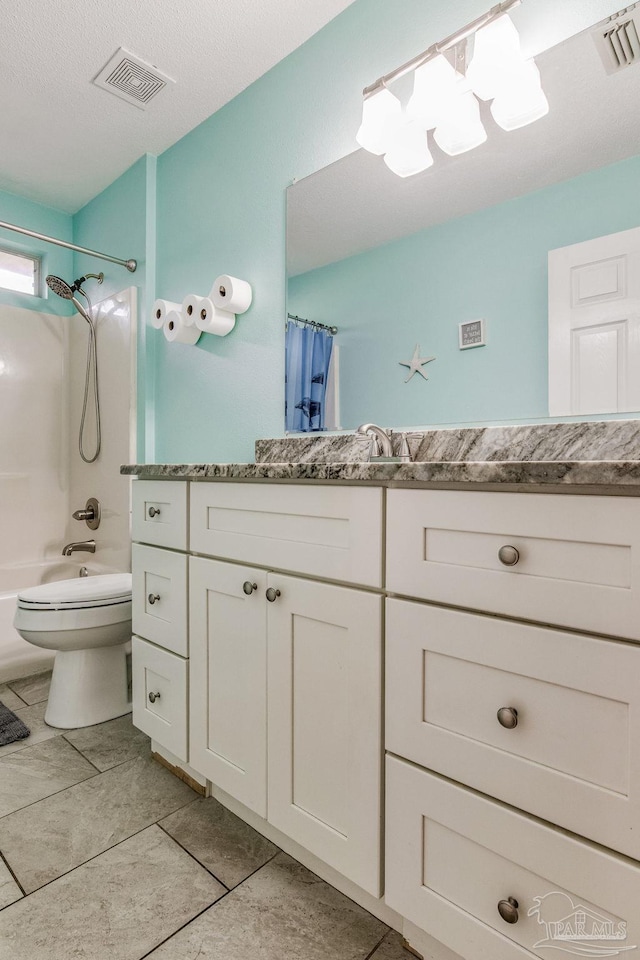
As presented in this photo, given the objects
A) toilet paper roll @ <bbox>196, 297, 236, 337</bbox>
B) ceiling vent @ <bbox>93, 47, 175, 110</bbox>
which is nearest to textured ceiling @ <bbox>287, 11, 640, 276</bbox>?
toilet paper roll @ <bbox>196, 297, 236, 337</bbox>

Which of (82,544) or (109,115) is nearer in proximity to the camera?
(109,115)

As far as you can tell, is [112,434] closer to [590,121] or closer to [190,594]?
[190,594]

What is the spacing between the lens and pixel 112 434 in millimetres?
2504

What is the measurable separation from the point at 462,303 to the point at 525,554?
846 mm

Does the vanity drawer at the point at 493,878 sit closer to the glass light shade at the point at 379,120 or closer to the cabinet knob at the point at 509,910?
the cabinet knob at the point at 509,910

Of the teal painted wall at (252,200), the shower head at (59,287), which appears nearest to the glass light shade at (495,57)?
the teal painted wall at (252,200)

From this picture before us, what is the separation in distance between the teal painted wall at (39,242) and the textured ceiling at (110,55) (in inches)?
10.0

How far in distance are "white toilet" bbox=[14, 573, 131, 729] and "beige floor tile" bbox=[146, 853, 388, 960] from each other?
0.99 meters

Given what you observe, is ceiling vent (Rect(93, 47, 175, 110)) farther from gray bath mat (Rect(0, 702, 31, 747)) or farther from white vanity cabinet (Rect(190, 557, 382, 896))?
gray bath mat (Rect(0, 702, 31, 747))

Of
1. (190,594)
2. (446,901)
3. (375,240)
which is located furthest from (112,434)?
(446,901)

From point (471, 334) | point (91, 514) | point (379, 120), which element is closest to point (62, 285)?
point (91, 514)

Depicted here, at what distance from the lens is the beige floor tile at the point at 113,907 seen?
1.00 meters

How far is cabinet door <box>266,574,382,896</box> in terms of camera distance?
94 centimetres

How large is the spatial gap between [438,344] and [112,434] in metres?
1.73
